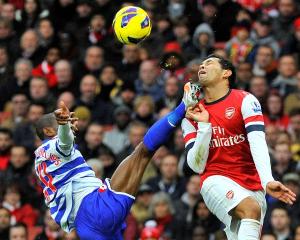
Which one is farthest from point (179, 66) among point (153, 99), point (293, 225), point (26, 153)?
point (293, 225)

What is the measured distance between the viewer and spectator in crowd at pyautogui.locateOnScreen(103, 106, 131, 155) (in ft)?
52.4

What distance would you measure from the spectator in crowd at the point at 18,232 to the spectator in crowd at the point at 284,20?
4.99m

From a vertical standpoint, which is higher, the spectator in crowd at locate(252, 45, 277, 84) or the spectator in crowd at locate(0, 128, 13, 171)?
the spectator in crowd at locate(252, 45, 277, 84)

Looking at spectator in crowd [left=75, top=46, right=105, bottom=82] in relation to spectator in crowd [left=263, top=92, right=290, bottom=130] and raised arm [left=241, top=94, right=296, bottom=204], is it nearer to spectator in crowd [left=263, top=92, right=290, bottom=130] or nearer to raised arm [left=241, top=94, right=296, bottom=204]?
spectator in crowd [left=263, top=92, right=290, bottom=130]

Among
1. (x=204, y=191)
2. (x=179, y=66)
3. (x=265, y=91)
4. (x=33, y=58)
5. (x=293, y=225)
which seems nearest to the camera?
(x=204, y=191)

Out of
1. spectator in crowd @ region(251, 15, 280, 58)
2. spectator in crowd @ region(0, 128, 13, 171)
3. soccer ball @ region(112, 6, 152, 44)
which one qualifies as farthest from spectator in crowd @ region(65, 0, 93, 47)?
soccer ball @ region(112, 6, 152, 44)

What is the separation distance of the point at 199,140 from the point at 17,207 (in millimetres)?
5553

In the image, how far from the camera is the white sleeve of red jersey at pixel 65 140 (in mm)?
10266

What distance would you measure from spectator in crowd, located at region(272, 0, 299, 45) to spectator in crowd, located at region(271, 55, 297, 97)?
85 cm

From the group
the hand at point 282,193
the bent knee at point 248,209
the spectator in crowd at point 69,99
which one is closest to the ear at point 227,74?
the bent knee at point 248,209

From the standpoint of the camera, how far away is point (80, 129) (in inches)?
637

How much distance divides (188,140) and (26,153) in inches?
223

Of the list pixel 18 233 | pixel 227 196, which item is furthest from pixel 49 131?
pixel 18 233

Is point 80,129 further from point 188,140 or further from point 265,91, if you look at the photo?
point 188,140
